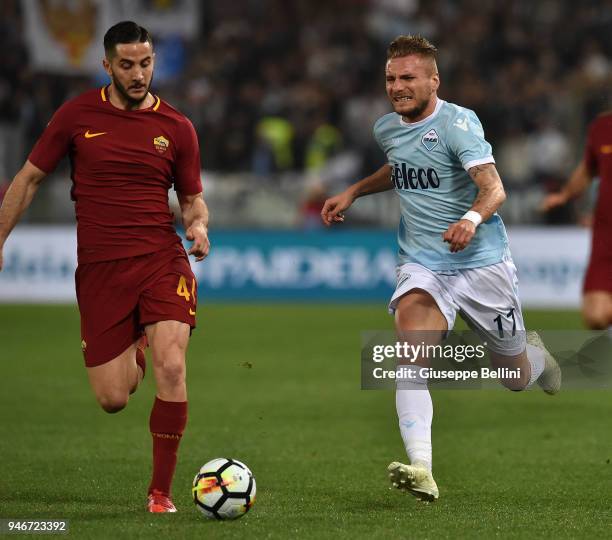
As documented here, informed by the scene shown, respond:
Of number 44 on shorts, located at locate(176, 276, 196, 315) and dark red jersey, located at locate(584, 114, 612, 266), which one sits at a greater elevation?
dark red jersey, located at locate(584, 114, 612, 266)

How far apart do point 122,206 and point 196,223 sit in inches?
15.4

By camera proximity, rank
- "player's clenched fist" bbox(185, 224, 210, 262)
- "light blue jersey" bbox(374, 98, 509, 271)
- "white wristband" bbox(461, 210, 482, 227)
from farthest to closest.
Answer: "light blue jersey" bbox(374, 98, 509, 271) → "player's clenched fist" bbox(185, 224, 210, 262) → "white wristband" bbox(461, 210, 482, 227)

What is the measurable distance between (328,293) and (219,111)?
4.11 m

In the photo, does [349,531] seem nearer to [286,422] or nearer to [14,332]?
[286,422]

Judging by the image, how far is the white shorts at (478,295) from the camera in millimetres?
6902

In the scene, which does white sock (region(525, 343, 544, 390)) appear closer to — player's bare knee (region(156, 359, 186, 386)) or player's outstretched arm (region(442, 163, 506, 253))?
player's outstretched arm (region(442, 163, 506, 253))

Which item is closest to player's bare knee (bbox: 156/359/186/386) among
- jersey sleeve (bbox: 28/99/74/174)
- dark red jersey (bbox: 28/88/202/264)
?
dark red jersey (bbox: 28/88/202/264)

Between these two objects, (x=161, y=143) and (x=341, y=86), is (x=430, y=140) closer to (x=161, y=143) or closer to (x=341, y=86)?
(x=161, y=143)

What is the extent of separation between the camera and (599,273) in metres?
8.72

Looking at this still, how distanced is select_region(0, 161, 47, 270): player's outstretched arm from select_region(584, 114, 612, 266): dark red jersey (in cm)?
384

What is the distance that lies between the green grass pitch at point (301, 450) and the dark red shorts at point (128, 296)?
0.83 meters

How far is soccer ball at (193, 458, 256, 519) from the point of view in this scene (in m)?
6.09

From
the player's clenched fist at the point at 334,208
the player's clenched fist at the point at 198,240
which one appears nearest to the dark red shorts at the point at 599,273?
the player's clenched fist at the point at 334,208

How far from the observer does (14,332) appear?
15711 mm
